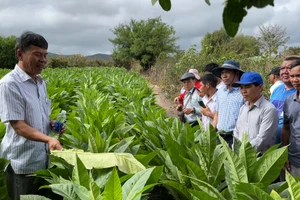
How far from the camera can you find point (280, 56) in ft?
38.8

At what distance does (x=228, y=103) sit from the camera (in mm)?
4582

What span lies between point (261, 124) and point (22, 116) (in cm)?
236

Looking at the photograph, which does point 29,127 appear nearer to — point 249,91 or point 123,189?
point 123,189

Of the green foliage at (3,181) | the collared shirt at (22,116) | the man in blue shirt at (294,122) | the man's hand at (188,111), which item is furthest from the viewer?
the man's hand at (188,111)

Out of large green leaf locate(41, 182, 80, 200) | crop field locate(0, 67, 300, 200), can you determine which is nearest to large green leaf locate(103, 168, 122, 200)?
crop field locate(0, 67, 300, 200)

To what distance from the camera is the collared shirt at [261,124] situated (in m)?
3.79

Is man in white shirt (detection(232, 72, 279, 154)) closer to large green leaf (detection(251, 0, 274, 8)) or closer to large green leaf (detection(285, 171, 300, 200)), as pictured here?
large green leaf (detection(285, 171, 300, 200))

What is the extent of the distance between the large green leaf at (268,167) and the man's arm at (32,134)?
144 cm

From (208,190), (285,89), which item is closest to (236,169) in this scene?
(208,190)

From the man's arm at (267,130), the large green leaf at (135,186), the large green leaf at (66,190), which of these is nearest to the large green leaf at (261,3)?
the large green leaf at (135,186)

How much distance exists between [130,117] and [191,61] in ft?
45.8

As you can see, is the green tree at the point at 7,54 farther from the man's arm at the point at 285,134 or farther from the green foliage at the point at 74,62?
the man's arm at the point at 285,134

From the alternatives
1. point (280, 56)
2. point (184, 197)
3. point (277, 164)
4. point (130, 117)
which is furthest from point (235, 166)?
point (280, 56)

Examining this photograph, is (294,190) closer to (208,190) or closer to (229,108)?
(208,190)
